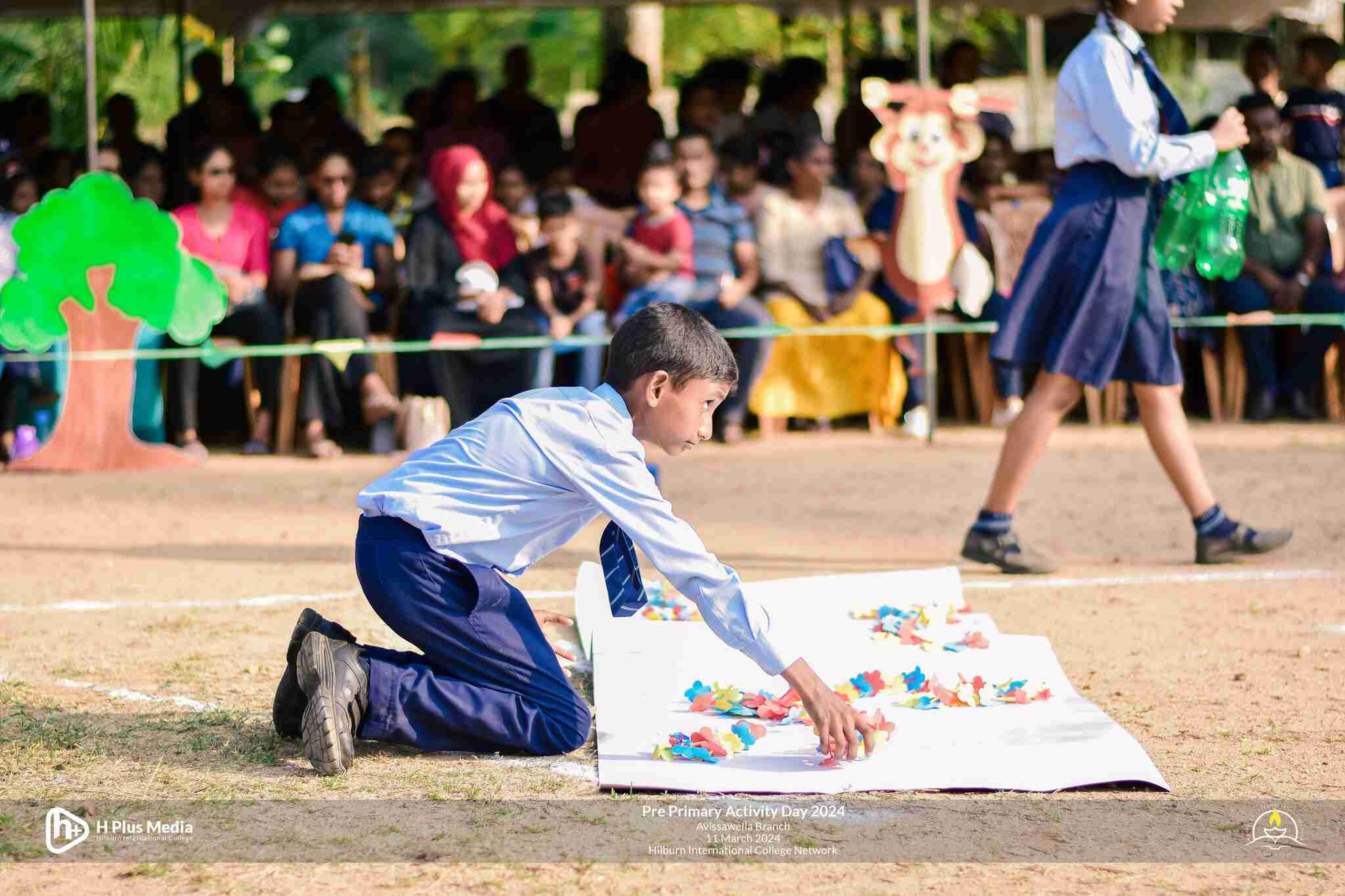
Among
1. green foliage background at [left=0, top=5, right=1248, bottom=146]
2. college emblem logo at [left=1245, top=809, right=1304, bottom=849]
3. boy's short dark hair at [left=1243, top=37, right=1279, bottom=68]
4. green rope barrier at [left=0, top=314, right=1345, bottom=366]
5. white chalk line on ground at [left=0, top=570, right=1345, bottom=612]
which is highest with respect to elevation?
green foliage background at [left=0, top=5, right=1248, bottom=146]

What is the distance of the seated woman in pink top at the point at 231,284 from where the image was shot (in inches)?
383

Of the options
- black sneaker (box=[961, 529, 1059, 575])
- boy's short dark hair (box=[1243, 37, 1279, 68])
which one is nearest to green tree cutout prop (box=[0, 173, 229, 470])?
black sneaker (box=[961, 529, 1059, 575])

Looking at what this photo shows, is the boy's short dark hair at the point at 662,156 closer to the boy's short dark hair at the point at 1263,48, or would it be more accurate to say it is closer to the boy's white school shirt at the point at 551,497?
the boy's short dark hair at the point at 1263,48

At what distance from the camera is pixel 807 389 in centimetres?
1051

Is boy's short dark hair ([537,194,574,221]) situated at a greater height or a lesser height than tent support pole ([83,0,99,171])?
lesser

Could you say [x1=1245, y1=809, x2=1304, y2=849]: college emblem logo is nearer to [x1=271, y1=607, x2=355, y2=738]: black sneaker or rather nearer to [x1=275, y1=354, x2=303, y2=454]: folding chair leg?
[x1=271, y1=607, x2=355, y2=738]: black sneaker

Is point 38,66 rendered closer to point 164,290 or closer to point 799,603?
point 164,290

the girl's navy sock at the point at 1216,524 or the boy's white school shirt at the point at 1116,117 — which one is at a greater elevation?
the boy's white school shirt at the point at 1116,117

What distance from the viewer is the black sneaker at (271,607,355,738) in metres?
3.97

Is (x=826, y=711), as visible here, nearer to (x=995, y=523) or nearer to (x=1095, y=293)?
(x=995, y=523)

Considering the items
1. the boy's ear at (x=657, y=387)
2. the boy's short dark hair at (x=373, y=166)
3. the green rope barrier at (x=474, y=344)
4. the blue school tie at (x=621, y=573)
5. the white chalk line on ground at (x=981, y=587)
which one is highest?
the boy's short dark hair at (x=373, y=166)

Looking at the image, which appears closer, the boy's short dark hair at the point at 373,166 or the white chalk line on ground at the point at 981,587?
the white chalk line on ground at the point at 981,587

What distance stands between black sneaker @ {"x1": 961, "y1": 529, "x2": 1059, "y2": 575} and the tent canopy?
312 inches

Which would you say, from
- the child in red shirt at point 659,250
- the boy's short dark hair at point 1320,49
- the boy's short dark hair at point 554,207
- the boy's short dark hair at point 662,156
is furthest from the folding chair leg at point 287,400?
the boy's short dark hair at point 1320,49
